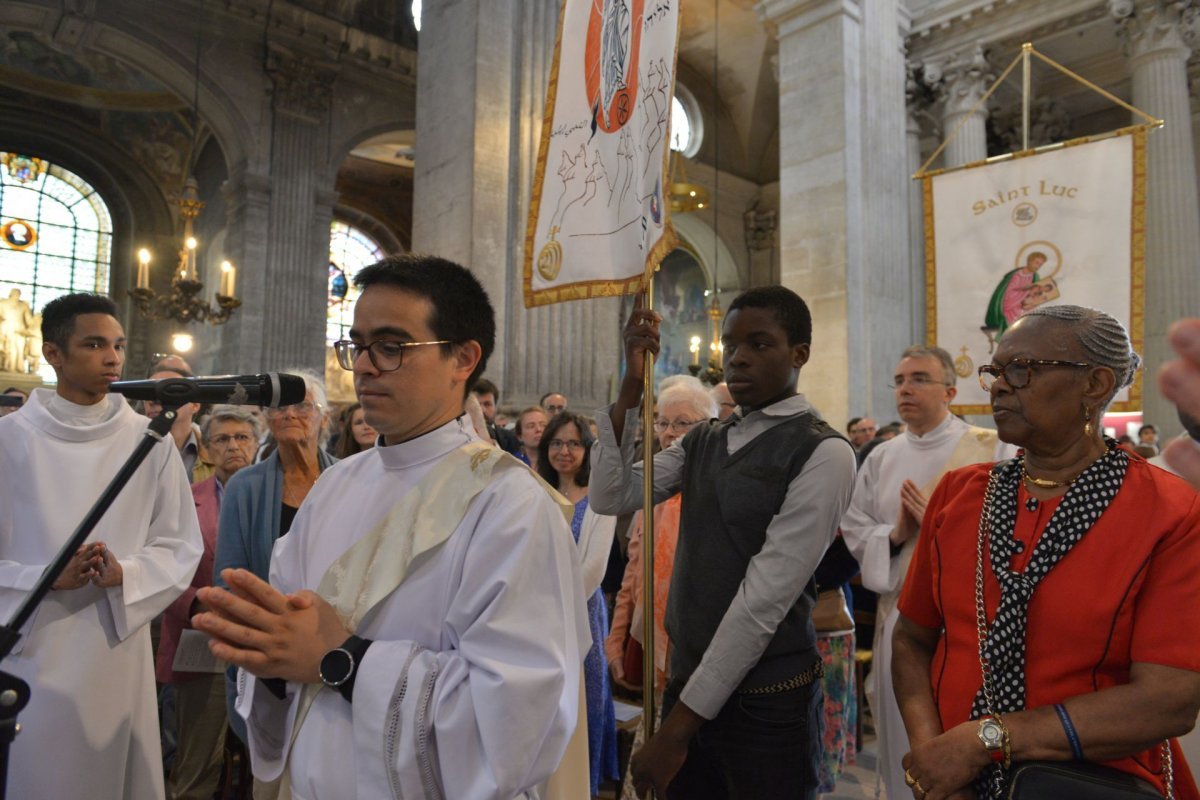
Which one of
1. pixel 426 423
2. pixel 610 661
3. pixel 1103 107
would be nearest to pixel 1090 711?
pixel 426 423

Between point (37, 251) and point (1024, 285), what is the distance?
19315 mm

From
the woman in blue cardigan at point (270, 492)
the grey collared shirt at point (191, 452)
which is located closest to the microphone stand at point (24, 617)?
the woman in blue cardigan at point (270, 492)

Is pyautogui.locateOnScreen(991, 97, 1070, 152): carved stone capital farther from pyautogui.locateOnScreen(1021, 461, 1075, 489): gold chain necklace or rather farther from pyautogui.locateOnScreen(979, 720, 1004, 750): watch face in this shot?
pyautogui.locateOnScreen(979, 720, 1004, 750): watch face

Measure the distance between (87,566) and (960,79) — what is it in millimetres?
11563

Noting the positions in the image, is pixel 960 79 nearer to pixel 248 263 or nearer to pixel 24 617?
pixel 248 263

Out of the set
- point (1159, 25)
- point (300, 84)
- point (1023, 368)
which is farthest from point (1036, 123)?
point (1023, 368)

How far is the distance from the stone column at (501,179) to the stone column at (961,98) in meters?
5.73

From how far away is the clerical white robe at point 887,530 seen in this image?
2811 mm

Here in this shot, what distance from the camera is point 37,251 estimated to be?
17.7 metres

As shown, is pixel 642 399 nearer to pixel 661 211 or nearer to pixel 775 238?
pixel 661 211

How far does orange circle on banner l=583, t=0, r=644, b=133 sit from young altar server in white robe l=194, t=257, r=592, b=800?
1.34m

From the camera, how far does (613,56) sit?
2.74 metres

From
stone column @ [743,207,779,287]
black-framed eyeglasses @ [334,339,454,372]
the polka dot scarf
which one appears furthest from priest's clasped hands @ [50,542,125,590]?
stone column @ [743,207,779,287]

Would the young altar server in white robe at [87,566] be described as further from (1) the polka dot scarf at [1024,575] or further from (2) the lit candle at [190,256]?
(2) the lit candle at [190,256]
